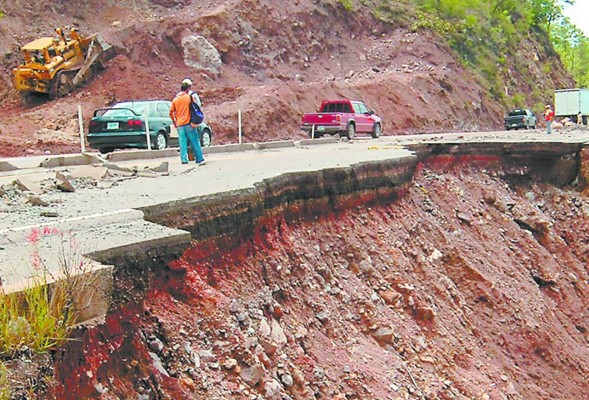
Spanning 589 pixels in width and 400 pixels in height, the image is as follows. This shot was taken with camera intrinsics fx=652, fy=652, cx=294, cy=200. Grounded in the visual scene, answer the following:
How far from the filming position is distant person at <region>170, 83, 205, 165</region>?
467 inches

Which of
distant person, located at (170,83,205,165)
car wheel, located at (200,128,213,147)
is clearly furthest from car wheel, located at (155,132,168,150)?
distant person, located at (170,83,205,165)

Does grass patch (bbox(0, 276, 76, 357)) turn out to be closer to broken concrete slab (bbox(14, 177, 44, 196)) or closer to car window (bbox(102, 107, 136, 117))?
broken concrete slab (bbox(14, 177, 44, 196))

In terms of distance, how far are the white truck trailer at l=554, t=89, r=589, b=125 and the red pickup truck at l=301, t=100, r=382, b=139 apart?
22.7 metres

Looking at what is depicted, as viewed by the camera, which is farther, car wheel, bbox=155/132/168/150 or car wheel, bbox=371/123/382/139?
car wheel, bbox=371/123/382/139

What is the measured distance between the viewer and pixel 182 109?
11.9 meters

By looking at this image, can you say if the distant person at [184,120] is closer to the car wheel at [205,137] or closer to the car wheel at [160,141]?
the car wheel at [160,141]

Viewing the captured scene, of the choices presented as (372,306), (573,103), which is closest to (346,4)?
(573,103)

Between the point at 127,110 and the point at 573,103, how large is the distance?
115ft

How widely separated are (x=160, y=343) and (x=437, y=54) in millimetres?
40761

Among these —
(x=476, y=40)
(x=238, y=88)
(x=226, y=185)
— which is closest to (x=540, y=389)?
(x=226, y=185)

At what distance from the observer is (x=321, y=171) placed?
9234 millimetres

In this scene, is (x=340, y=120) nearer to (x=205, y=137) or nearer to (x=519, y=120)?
(x=205, y=137)

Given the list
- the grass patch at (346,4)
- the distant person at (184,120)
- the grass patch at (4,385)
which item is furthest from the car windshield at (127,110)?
the grass patch at (346,4)

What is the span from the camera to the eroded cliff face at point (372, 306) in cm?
446
